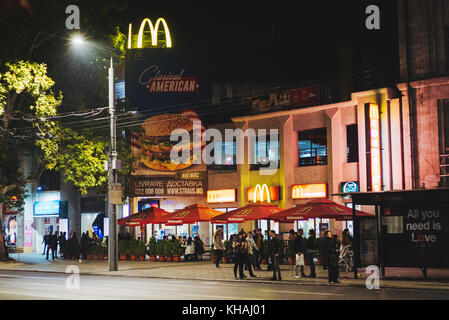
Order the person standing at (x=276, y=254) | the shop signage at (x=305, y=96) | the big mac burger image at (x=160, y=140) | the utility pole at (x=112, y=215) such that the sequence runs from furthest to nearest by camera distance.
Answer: the big mac burger image at (x=160, y=140) → the shop signage at (x=305, y=96) → the utility pole at (x=112, y=215) → the person standing at (x=276, y=254)

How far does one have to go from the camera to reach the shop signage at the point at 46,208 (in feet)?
156

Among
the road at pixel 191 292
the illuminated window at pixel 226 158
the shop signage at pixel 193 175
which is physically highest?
the illuminated window at pixel 226 158

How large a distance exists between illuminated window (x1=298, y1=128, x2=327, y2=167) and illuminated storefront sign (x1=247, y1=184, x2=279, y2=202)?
7.28ft

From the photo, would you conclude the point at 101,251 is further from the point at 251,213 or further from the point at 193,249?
the point at 251,213

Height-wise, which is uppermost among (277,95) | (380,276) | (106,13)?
(106,13)

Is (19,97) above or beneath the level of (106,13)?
beneath

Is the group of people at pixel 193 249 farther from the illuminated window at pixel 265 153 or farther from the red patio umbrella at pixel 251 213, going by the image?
the illuminated window at pixel 265 153

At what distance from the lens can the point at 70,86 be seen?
3553 centimetres

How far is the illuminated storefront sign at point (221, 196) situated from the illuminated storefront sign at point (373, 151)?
9940 millimetres

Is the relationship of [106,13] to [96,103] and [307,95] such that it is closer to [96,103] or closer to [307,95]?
[96,103]

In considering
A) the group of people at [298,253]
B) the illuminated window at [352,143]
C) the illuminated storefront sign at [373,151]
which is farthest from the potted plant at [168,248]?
the illuminated storefront sign at [373,151]

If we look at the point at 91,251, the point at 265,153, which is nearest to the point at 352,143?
the point at 265,153

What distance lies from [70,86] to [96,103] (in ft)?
6.68
